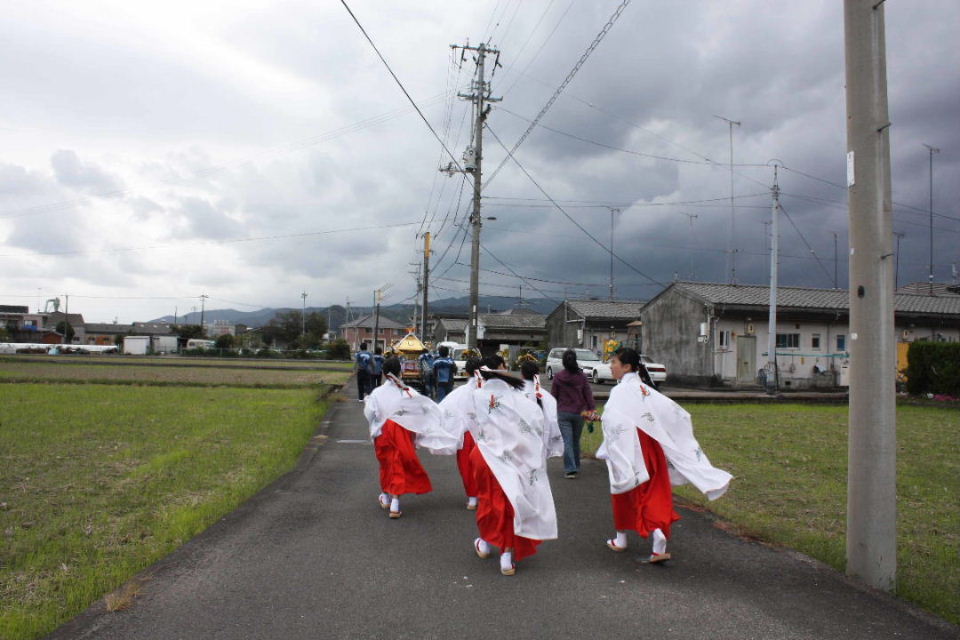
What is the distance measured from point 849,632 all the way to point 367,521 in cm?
414

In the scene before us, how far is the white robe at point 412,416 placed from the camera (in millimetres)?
6977

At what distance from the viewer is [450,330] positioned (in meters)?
77.0

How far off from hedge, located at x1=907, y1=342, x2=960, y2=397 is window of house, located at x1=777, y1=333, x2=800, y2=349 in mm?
6540

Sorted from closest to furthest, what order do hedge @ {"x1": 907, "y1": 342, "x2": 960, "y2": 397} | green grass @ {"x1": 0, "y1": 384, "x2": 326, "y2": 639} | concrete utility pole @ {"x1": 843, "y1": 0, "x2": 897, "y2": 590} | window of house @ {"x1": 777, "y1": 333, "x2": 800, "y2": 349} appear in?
concrete utility pole @ {"x1": 843, "y1": 0, "x2": 897, "y2": 590}, green grass @ {"x1": 0, "y1": 384, "x2": 326, "y2": 639}, hedge @ {"x1": 907, "y1": 342, "x2": 960, "y2": 397}, window of house @ {"x1": 777, "y1": 333, "x2": 800, "y2": 349}

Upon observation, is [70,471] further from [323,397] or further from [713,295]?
[713,295]

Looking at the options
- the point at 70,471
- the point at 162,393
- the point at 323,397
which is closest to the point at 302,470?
the point at 70,471

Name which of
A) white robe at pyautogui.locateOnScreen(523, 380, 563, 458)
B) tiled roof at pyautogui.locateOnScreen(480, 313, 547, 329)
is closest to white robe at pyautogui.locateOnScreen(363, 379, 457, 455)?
white robe at pyautogui.locateOnScreen(523, 380, 563, 458)

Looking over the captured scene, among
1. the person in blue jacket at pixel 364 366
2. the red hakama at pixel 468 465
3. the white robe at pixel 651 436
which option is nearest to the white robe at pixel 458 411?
the red hakama at pixel 468 465

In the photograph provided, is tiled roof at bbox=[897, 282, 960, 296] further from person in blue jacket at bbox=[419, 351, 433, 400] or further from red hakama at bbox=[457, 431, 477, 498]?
red hakama at bbox=[457, 431, 477, 498]

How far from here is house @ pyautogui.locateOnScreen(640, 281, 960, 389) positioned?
30.9 metres

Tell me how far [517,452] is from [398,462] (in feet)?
5.97

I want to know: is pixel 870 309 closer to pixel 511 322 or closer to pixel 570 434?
pixel 570 434

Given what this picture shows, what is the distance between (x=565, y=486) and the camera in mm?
8445

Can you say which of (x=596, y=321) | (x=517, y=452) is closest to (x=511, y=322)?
(x=596, y=321)
